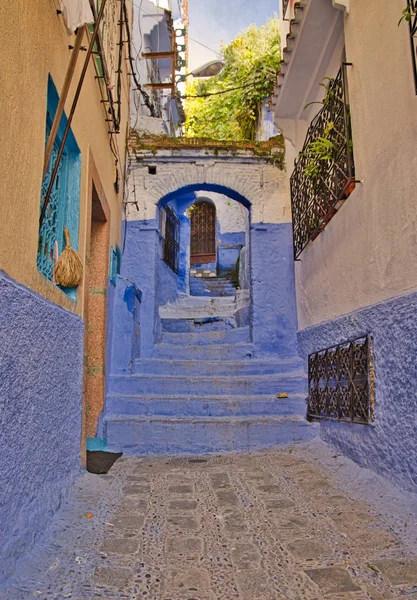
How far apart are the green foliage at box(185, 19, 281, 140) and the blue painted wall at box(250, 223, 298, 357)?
4.51 meters

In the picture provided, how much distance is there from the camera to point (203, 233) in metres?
16.3

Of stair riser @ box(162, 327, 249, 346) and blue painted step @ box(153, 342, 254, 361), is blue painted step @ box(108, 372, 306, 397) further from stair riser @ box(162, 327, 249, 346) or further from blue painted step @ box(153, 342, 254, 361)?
stair riser @ box(162, 327, 249, 346)

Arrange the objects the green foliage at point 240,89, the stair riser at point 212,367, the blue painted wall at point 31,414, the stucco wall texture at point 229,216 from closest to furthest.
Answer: the blue painted wall at point 31,414 → the stair riser at point 212,367 → the green foliage at point 240,89 → the stucco wall texture at point 229,216

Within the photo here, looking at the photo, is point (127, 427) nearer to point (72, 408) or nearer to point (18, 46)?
point (72, 408)

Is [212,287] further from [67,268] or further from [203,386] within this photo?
Result: [67,268]

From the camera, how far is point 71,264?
3.17 metres

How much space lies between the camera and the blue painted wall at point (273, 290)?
644cm

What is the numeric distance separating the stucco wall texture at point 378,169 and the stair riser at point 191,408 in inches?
56.5

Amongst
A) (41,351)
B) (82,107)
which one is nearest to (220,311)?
(82,107)

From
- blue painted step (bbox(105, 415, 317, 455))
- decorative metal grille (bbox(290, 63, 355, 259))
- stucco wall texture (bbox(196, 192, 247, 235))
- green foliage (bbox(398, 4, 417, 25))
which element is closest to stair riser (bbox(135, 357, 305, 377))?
blue painted step (bbox(105, 415, 317, 455))

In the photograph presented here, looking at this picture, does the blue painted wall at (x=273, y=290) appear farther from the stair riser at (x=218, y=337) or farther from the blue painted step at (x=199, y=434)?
the blue painted step at (x=199, y=434)

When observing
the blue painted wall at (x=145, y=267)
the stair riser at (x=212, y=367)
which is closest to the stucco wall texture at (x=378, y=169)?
the stair riser at (x=212, y=367)

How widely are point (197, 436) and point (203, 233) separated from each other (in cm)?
1219

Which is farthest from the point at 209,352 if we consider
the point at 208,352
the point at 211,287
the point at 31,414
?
the point at 211,287
